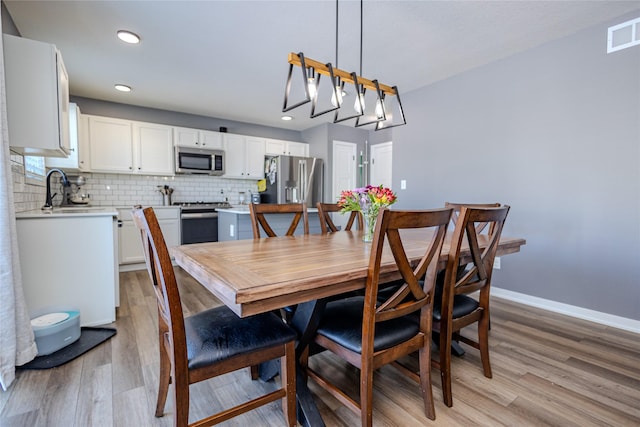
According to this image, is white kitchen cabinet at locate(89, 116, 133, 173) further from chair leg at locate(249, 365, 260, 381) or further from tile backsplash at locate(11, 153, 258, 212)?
chair leg at locate(249, 365, 260, 381)

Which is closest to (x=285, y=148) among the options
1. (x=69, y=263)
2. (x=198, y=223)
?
(x=198, y=223)

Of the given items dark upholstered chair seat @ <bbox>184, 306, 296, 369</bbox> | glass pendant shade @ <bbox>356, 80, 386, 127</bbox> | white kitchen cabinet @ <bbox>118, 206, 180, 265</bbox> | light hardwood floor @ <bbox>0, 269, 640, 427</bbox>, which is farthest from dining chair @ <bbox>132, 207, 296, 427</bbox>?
white kitchen cabinet @ <bbox>118, 206, 180, 265</bbox>

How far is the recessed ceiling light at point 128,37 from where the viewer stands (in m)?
2.52

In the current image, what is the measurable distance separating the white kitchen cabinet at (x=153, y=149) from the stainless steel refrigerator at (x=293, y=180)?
154cm

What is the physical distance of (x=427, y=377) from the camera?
4.52 ft

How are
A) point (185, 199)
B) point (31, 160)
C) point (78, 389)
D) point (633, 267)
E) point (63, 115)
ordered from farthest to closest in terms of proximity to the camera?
1. point (185, 199)
2. point (31, 160)
3. point (633, 267)
4. point (63, 115)
5. point (78, 389)

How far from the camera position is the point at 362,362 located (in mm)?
1184

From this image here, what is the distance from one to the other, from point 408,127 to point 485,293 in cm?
281

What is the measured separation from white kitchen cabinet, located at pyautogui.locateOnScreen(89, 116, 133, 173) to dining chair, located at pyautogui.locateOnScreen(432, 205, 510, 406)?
436cm

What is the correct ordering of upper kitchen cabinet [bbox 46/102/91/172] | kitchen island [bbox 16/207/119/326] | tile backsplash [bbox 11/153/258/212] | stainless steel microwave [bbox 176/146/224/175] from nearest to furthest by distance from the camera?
kitchen island [bbox 16/207/119/326] < upper kitchen cabinet [bbox 46/102/91/172] < tile backsplash [bbox 11/153/258/212] < stainless steel microwave [bbox 176/146/224/175]

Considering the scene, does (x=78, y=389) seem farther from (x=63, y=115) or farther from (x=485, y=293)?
(x=485, y=293)

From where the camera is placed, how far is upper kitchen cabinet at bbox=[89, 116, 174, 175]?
159 inches

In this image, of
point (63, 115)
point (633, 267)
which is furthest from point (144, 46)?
point (633, 267)

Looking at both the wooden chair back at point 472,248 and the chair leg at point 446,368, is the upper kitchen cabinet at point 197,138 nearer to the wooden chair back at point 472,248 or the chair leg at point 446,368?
the wooden chair back at point 472,248
